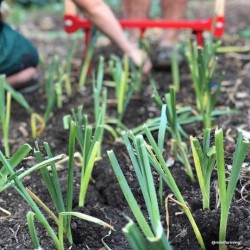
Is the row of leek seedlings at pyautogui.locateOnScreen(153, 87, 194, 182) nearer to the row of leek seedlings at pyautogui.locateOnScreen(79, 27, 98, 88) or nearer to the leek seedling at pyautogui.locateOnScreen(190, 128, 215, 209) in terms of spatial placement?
the leek seedling at pyautogui.locateOnScreen(190, 128, 215, 209)

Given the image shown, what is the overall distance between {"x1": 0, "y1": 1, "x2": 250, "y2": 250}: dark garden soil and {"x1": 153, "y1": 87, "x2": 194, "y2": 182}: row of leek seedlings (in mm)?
42

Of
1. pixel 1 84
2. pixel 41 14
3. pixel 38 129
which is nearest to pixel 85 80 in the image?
pixel 38 129

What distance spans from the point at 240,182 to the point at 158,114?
80 cm

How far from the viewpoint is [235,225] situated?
4.33 ft

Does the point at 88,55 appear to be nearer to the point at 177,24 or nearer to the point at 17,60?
the point at 17,60

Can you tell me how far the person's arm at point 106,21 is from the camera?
213 centimetres

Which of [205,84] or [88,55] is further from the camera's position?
[88,55]

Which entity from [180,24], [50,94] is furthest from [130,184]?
[180,24]

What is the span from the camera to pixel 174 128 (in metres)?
1.60

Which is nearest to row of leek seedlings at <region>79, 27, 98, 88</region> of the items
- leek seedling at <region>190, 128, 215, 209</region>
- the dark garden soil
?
the dark garden soil

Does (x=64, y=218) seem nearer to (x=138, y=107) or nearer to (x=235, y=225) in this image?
(x=235, y=225)

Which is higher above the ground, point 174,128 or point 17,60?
point 17,60

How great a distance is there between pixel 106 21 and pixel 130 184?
99cm

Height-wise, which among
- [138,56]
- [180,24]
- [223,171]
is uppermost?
[180,24]
